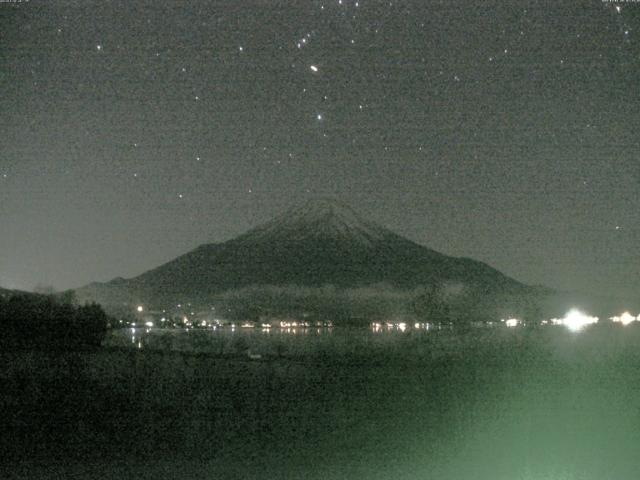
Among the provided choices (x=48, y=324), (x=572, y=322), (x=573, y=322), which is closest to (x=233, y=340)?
(x=48, y=324)

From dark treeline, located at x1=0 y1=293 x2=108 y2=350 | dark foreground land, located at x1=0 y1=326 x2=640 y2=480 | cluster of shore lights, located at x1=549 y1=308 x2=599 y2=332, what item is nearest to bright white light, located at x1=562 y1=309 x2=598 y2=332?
cluster of shore lights, located at x1=549 y1=308 x2=599 y2=332

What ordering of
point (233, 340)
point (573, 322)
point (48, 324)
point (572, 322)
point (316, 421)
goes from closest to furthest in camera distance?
point (316, 421)
point (48, 324)
point (233, 340)
point (572, 322)
point (573, 322)

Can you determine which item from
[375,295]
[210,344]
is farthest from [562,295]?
[210,344]

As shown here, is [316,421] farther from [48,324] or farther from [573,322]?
[573,322]

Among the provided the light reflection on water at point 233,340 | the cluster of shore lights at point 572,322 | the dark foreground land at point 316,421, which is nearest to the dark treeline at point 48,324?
the light reflection on water at point 233,340

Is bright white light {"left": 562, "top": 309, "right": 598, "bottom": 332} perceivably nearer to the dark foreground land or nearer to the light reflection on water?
the light reflection on water

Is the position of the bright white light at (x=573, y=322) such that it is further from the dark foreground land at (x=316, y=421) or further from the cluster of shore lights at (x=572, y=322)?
the dark foreground land at (x=316, y=421)
